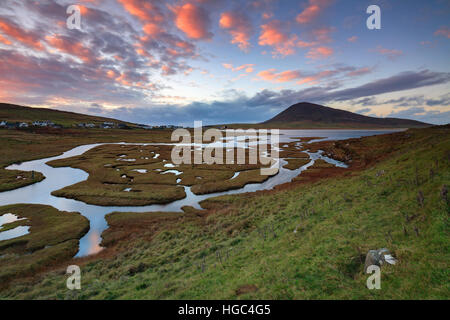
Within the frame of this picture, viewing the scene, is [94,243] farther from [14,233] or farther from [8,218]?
[8,218]

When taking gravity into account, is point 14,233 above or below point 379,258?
below

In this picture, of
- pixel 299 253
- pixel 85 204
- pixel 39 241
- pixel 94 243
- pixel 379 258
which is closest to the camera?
pixel 379 258

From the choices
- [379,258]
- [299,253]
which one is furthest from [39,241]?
[379,258]

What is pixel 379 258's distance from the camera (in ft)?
29.7

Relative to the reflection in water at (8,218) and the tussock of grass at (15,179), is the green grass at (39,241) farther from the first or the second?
the tussock of grass at (15,179)

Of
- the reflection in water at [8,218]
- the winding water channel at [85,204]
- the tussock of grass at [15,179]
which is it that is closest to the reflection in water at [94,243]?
the winding water channel at [85,204]

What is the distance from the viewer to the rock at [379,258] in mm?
8837

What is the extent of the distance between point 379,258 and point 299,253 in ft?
12.9

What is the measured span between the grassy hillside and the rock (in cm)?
32

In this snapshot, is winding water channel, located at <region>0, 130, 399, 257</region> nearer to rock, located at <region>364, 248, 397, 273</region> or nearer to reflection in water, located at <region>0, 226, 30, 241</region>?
reflection in water, located at <region>0, 226, 30, 241</region>

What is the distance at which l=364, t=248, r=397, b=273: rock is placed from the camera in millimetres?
8837

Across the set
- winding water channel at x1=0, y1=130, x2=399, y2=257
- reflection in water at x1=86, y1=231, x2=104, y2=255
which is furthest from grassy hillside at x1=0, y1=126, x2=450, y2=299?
winding water channel at x1=0, y1=130, x2=399, y2=257
